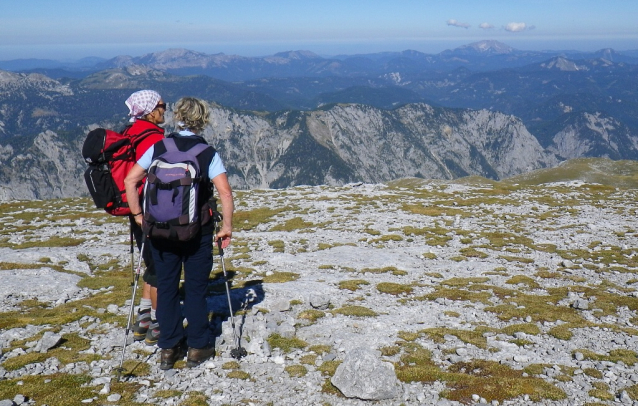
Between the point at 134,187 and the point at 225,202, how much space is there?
2.11 meters

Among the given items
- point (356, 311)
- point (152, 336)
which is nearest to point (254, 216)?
point (356, 311)

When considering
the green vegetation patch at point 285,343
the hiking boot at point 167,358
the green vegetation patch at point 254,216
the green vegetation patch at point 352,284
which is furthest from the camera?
the green vegetation patch at point 254,216

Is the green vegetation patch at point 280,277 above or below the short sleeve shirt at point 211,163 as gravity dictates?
below

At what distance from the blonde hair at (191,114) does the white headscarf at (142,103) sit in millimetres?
1274

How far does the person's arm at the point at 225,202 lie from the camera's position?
355 inches

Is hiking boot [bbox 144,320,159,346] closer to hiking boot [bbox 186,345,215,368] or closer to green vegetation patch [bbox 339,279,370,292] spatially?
hiking boot [bbox 186,345,215,368]

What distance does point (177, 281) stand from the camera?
9.84 metres

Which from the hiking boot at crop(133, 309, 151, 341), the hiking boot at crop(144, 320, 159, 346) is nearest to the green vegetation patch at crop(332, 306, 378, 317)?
the hiking boot at crop(144, 320, 159, 346)

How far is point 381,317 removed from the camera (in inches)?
592

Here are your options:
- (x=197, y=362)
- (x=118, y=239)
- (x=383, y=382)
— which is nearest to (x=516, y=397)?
(x=383, y=382)

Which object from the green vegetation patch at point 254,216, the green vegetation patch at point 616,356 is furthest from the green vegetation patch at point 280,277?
the green vegetation patch at point 254,216

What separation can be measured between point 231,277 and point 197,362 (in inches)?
403

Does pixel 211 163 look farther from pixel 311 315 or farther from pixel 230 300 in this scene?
pixel 311 315

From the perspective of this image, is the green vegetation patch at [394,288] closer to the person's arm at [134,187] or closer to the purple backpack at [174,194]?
the purple backpack at [174,194]
